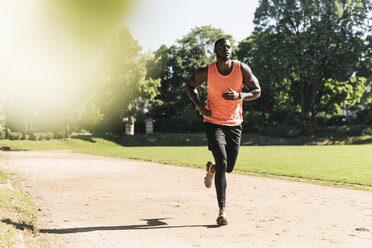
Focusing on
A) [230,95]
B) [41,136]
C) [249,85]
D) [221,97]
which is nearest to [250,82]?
[249,85]

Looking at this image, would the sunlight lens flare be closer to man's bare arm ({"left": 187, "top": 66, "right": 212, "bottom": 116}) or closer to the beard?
man's bare arm ({"left": 187, "top": 66, "right": 212, "bottom": 116})

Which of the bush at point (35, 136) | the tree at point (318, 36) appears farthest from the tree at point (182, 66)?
the bush at point (35, 136)

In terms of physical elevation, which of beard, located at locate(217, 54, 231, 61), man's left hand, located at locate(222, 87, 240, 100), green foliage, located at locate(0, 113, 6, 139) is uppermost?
beard, located at locate(217, 54, 231, 61)

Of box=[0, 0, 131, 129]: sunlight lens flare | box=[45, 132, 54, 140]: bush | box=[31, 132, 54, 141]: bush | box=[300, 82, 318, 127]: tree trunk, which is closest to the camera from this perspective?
box=[0, 0, 131, 129]: sunlight lens flare

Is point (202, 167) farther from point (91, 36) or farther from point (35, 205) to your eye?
point (91, 36)

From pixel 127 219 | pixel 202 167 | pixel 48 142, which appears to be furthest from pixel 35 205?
pixel 48 142

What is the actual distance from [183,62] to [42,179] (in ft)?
151

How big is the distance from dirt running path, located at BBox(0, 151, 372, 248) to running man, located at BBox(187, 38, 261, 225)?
715 mm

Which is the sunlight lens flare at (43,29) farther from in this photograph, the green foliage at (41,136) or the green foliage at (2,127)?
the green foliage at (41,136)

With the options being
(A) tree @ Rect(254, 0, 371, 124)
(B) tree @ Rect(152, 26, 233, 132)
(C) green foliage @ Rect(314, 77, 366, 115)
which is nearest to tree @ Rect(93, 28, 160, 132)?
(B) tree @ Rect(152, 26, 233, 132)

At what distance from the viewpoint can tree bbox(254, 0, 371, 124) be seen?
3806 cm

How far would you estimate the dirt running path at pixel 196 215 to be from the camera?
4441 mm

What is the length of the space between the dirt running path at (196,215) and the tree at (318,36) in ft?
101

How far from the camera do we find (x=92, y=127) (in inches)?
1944
